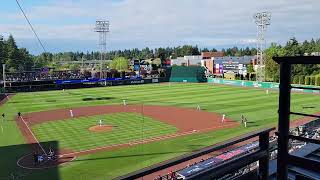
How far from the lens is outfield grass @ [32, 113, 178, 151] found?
3031cm

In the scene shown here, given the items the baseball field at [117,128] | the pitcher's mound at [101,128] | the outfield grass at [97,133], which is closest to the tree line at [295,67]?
the baseball field at [117,128]

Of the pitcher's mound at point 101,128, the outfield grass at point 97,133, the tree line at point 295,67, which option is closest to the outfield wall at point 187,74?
the tree line at point 295,67

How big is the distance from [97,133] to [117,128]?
250 centimetres

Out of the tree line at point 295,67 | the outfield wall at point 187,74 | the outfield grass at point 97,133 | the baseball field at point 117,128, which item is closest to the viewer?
the baseball field at point 117,128

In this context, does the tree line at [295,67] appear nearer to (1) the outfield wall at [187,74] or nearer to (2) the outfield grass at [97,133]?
(1) the outfield wall at [187,74]

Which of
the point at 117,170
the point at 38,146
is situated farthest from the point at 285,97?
the point at 38,146

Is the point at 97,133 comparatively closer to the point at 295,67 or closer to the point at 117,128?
the point at 117,128

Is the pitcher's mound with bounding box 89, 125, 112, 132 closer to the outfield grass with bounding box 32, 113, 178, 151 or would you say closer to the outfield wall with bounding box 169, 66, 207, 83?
the outfield grass with bounding box 32, 113, 178, 151

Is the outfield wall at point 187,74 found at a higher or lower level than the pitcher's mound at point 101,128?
higher

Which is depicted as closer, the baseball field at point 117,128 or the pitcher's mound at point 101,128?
the baseball field at point 117,128

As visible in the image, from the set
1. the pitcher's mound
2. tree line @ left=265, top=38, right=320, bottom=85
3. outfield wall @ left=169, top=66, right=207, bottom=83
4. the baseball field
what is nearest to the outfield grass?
the baseball field

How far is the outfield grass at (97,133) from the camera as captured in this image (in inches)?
1193

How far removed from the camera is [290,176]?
4695 mm

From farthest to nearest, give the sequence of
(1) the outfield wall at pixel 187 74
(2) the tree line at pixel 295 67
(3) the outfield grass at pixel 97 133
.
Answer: (1) the outfield wall at pixel 187 74 → (2) the tree line at pixel 295 67 → (3) the outfield grass at pixel 97 133
